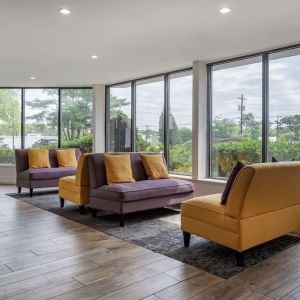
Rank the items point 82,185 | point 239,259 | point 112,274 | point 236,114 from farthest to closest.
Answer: point 236,114 → point 82,185 → point 239,259 → point 112,274

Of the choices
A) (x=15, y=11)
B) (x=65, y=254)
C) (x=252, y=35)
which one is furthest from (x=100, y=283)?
(x=252, y=35)

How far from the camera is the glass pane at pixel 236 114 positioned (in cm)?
519

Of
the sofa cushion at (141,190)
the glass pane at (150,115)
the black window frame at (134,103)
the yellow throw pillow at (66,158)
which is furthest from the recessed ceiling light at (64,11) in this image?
the yellow throw pillow at (66,158)

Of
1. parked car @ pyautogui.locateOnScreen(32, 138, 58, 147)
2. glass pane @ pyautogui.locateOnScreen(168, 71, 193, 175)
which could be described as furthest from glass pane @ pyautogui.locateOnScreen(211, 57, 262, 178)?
parked car @ pyautogui.locateOnScreen(32, 138, 58, 147)

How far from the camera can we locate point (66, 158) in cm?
705

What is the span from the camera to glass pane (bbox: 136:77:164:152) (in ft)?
22.5

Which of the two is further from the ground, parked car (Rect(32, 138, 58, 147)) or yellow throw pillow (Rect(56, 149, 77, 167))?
parked car (Rect(32, 138, 58, 147))

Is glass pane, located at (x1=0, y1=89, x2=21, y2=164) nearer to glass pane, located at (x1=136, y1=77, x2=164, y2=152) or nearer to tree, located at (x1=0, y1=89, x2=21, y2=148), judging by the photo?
tree, located at (x1=0, y1=89, x2=21, y2=148)

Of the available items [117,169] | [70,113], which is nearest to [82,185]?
[117,169]

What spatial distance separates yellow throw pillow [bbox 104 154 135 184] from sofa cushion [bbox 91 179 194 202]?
0.15 meters

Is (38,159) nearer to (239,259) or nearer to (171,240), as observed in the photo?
(171,240)

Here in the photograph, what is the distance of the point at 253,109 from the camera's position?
5.23m

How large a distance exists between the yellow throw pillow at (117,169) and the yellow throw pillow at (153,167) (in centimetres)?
37

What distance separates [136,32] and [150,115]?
3.08 m
